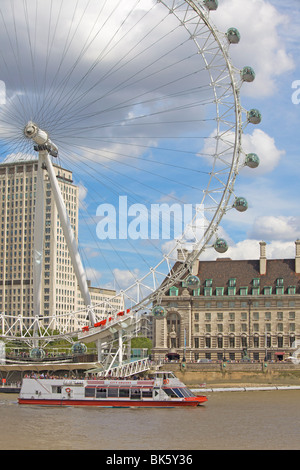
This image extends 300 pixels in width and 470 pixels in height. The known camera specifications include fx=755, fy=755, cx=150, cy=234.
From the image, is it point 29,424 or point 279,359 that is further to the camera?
point 279,359

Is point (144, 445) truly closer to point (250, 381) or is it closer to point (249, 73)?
point (249, 73)

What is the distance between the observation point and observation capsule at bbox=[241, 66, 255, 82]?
69250mm

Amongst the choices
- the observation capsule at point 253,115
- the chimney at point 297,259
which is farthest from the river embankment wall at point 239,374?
the observation capsule at point 253,115

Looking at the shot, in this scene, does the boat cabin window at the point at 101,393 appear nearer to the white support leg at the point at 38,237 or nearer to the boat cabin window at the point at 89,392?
the boat cabin window at the point at 89,392

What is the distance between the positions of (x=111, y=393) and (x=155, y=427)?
16542 millimetres

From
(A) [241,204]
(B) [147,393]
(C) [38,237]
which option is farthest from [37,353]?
(A) [241,204]

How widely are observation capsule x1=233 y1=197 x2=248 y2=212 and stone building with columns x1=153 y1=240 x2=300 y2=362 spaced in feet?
122

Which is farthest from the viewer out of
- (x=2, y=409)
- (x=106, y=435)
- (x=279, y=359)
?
(x=279, y=359)

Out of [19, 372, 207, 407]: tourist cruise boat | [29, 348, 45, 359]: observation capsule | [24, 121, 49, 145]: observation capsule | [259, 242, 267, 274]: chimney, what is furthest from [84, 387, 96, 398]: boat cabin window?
[259, 242, 267, 274]: chimney

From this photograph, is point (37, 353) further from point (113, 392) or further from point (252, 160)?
point (252, 160)

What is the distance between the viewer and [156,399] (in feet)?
206

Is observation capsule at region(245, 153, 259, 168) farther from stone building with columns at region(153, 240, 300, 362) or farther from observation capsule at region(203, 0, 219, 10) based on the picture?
stone building with columns at region(153, 240, 300, 362)
